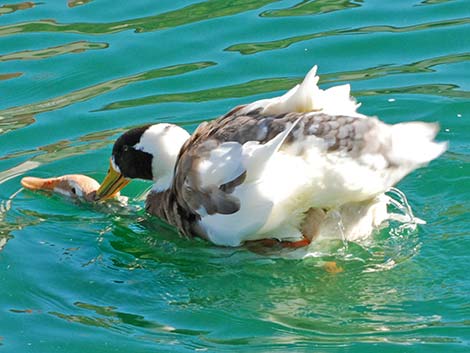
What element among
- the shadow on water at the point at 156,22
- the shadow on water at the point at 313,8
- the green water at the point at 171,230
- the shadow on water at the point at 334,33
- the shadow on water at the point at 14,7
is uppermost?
the shadow on water at the point at 14,7

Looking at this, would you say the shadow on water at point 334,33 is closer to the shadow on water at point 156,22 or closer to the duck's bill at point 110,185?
the shadow on water at point 156,22

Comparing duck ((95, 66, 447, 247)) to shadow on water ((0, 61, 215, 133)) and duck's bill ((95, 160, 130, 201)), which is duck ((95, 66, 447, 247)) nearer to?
duck's bill ((95, 160, 130, 201))

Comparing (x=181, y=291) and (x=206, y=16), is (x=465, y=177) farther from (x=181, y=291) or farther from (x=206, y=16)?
(x=206, y=16)

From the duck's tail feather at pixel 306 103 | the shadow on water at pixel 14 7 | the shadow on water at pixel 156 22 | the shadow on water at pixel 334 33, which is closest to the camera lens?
the duck's tail feather at pixel 306 103

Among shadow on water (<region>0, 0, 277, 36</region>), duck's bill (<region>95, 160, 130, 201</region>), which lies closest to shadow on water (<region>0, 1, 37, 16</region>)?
shadow on water (<region>0, 0, 277, 36</region>)

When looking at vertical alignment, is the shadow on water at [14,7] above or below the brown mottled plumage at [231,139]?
above

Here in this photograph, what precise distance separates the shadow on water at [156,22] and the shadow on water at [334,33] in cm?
69

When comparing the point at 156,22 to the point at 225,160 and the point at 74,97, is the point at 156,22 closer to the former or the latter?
the point at 74,97

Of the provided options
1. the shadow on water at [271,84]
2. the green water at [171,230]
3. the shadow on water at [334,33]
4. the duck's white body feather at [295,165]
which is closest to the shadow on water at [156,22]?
the green water at [171,230]

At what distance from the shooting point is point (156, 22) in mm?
10219

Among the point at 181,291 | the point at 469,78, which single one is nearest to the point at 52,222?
the point at 181,291

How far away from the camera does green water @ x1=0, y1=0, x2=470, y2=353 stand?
20.1 ft

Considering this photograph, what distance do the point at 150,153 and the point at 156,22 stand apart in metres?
3.02

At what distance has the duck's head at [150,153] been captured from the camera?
24.2 feet
